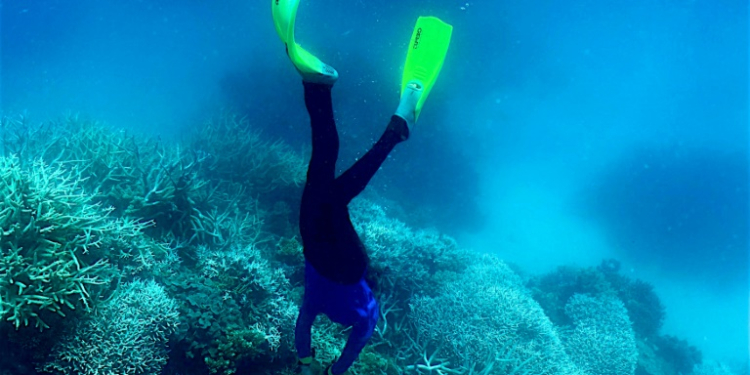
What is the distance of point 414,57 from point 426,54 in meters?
0.16

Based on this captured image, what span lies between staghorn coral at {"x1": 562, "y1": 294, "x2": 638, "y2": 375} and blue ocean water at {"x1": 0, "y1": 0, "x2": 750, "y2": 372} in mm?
7007

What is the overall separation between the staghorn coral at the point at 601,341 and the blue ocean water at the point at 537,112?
23.0ft

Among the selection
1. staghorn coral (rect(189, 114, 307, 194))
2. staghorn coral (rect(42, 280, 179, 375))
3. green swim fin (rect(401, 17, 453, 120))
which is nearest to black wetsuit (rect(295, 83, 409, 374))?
green swim fin (rect(401, 17, 453, 120))

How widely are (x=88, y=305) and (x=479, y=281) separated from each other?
268 inches

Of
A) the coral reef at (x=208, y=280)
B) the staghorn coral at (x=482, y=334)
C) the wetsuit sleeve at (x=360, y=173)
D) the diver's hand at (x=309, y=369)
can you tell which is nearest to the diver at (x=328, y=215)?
the wetsuit sleeve at (x=360, y=173)

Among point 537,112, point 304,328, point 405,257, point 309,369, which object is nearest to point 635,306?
point 405,257

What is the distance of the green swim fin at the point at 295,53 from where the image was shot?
3.33 meters

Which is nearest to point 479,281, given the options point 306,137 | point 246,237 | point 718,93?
point 246,237

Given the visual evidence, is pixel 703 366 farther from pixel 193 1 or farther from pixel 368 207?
pixel 193 1

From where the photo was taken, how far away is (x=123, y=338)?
147 inches

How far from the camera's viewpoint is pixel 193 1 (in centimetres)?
3234

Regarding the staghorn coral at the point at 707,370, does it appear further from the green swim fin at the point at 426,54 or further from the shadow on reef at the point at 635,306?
the green swim fin at the point at 426,54

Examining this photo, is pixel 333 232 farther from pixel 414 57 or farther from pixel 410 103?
pixel 414 57

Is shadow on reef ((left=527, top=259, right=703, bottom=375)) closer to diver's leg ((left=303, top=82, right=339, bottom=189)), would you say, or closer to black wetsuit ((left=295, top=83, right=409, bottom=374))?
black wetsuit ((left=295, top=83, right=409, bottom=374))
